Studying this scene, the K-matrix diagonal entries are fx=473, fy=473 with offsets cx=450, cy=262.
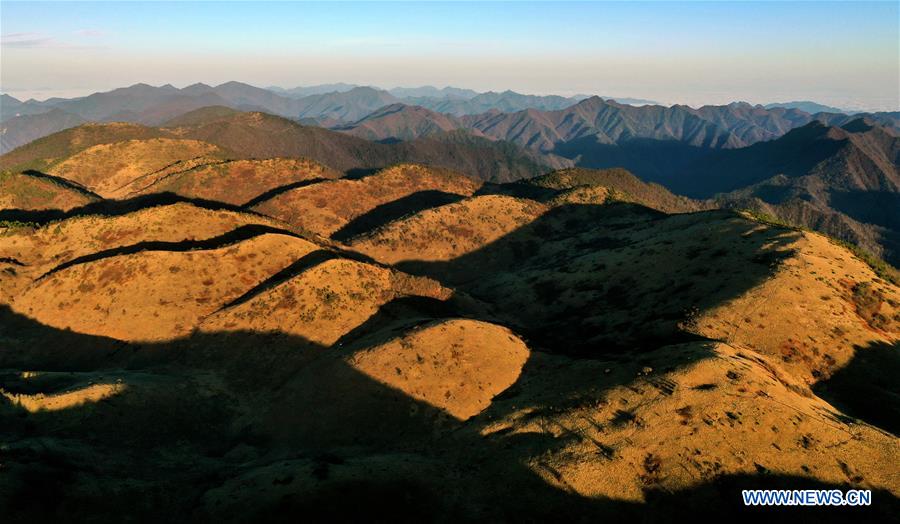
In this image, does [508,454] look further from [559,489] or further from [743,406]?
[743,406]

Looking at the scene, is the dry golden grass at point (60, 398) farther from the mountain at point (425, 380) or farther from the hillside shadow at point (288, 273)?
the hillside shadow at point (288, 273)

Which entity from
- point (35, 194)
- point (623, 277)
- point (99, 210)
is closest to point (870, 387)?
point (623, 277)

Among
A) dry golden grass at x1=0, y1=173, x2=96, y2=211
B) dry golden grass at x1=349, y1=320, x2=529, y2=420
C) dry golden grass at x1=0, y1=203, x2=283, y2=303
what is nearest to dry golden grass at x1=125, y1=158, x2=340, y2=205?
dry golden grass at x1=0, y1=173, x2=96, y2=211

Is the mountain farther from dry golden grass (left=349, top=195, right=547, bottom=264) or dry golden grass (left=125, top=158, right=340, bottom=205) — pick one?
dry golden grass (left=125, top=158, right=340, bottom=205)

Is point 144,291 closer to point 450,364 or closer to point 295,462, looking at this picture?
point 295,462

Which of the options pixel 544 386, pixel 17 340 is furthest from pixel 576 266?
pixel 17 340

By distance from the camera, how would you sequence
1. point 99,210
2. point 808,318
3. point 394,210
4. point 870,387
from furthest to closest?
point 394,210
point 99,210
point 808,318
point 870,387
